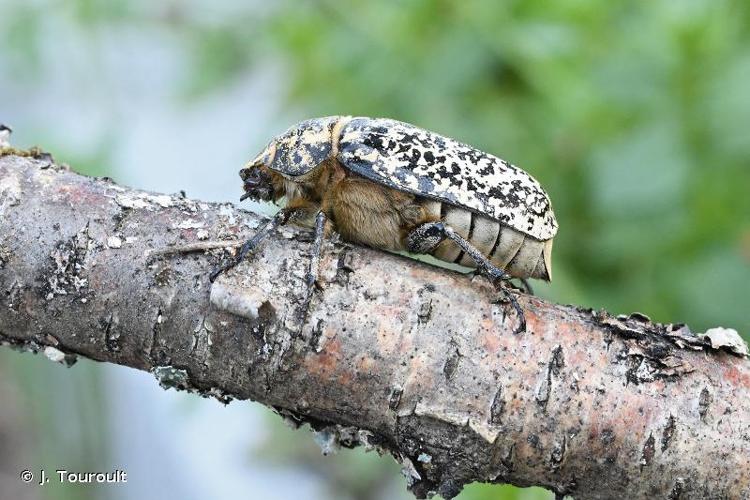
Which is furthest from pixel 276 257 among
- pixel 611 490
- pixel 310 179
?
pixel 611 490

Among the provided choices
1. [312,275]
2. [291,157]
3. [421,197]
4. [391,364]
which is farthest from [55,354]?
[421,197]

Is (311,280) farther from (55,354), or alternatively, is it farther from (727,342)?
(727,342)

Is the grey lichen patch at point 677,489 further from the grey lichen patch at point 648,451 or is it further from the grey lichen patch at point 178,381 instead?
the grey lichen patch at point 178,381

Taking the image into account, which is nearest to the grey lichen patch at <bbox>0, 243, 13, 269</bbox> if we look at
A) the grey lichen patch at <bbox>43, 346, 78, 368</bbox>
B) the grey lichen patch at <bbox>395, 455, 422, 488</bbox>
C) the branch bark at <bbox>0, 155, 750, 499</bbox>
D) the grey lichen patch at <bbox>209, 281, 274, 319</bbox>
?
the branch bark at <bbox>0, 155, 750, 499</bbox>

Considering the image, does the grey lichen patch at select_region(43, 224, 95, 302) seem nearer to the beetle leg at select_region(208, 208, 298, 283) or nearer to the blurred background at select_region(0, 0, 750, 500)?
Answer: the beetle leg at select_region(208, 208, 298, 283)

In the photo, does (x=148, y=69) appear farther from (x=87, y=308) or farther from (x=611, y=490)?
(x=611, y=490)
